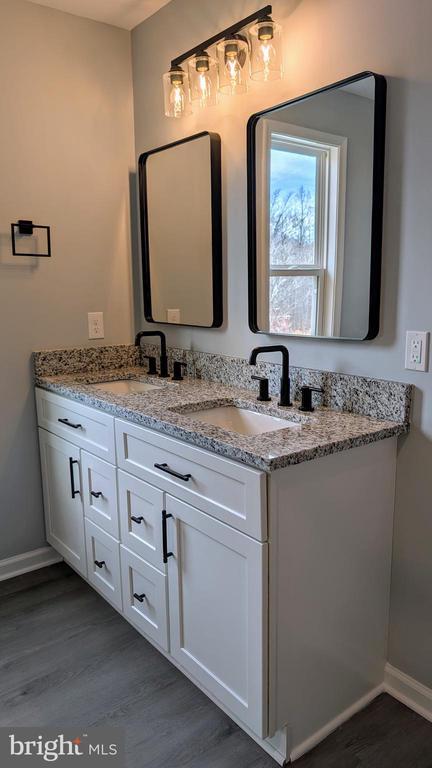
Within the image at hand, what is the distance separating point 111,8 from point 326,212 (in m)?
1.46

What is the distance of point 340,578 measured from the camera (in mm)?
1568

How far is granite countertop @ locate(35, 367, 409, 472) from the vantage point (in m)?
1.39

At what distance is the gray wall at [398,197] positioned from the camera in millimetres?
1493

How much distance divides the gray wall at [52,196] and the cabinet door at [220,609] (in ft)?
3.65

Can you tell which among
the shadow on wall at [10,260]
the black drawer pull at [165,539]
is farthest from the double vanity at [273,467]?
the shadow on wall at [10,260]

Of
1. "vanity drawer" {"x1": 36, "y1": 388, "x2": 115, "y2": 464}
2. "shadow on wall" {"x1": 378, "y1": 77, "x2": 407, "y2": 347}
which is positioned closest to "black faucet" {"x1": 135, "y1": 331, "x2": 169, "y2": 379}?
"vanity drawer" {"x1": 36, "y1": 388, "x2": 115, "y2": 464}

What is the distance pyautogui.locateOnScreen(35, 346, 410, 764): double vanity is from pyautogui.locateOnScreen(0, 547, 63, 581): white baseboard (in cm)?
62

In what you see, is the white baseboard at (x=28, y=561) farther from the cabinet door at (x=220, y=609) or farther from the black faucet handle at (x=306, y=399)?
the black faucet handle at (x=306, y=399)

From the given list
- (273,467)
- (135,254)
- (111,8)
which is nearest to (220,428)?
(273,467)

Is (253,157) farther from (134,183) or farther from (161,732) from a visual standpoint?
(161,732)

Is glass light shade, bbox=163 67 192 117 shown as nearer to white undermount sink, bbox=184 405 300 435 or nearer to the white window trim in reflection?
the white window trim in reflection

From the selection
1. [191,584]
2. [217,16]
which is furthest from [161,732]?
[217,16]

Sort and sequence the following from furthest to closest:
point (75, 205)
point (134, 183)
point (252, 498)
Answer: point (134, 183) → point (75, 205) → point (252, 498)

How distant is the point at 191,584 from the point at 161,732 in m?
0.45
